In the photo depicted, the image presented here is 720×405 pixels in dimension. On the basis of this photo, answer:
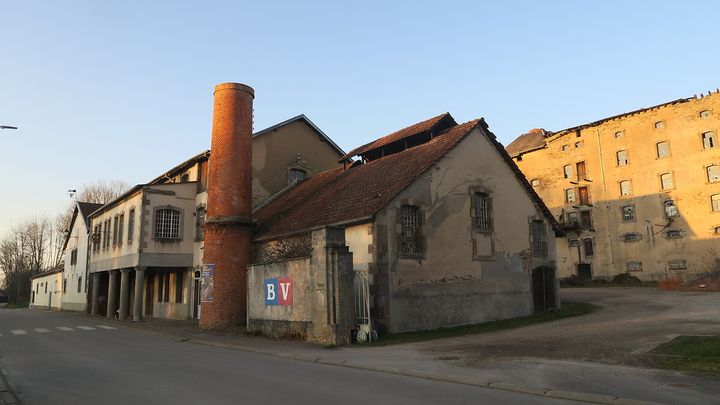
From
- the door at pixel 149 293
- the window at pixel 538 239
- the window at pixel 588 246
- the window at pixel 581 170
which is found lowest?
the door at pixel 149 293

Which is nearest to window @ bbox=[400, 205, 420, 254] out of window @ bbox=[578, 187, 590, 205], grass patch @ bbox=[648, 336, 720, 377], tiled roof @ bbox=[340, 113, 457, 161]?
tiled roof @ bbox=[340, 113, 457, 161]

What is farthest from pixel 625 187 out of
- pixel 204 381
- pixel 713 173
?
pixel 204 381

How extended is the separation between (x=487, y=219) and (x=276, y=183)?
13.4 meters

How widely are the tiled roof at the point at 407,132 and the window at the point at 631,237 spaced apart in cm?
2898

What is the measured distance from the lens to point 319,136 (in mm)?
32594

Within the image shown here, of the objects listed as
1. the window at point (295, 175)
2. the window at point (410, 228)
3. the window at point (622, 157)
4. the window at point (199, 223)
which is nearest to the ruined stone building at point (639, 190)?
the window at point (622, 157)

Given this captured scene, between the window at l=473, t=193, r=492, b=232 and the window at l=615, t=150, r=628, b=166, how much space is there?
105 feet

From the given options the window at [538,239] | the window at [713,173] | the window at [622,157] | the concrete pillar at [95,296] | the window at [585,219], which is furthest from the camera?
the window at [585,219]

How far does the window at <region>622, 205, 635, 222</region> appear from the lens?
4613 centimetres

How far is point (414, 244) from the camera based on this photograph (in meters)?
18.6

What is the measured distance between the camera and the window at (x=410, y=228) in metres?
18.3

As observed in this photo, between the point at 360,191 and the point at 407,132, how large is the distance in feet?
20.3

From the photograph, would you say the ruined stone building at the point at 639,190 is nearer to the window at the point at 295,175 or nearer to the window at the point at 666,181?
the window at the point at 666,181

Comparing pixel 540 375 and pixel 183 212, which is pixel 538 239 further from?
pixel 183 212
